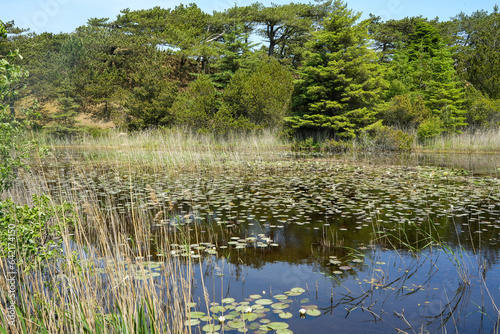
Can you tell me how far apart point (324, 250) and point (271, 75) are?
897 inches

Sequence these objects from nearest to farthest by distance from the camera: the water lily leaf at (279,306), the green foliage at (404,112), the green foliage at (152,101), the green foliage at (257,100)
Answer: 1. the water lily leaf at (279,306)
2. the green foliage at (404,112)
3. the green foliage at (257,100)
4. the green foliage at (152,101)

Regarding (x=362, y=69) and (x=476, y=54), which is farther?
(x=476, y=54)

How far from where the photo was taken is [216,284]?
431 centimetres

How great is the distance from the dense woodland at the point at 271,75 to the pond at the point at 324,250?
8175mm

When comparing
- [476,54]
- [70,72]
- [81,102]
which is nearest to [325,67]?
[476,54]

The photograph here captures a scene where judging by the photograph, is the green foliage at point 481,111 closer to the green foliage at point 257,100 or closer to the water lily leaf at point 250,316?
the green foliage at point 257,100

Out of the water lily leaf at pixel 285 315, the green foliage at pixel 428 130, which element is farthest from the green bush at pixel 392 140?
the water lily leaf at pixel 285 315

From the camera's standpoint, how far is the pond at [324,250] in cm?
362

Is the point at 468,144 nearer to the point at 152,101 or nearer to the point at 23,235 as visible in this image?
the point at 152,101

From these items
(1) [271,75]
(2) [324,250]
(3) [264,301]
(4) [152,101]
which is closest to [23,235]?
(3) [264,301]

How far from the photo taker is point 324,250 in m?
5.44

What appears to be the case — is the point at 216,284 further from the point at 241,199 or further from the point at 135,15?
the point at 135,15

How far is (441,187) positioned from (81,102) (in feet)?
113

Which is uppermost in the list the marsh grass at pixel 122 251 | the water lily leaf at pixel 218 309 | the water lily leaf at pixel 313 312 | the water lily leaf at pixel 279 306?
the marsh grass at pixel 122 251
